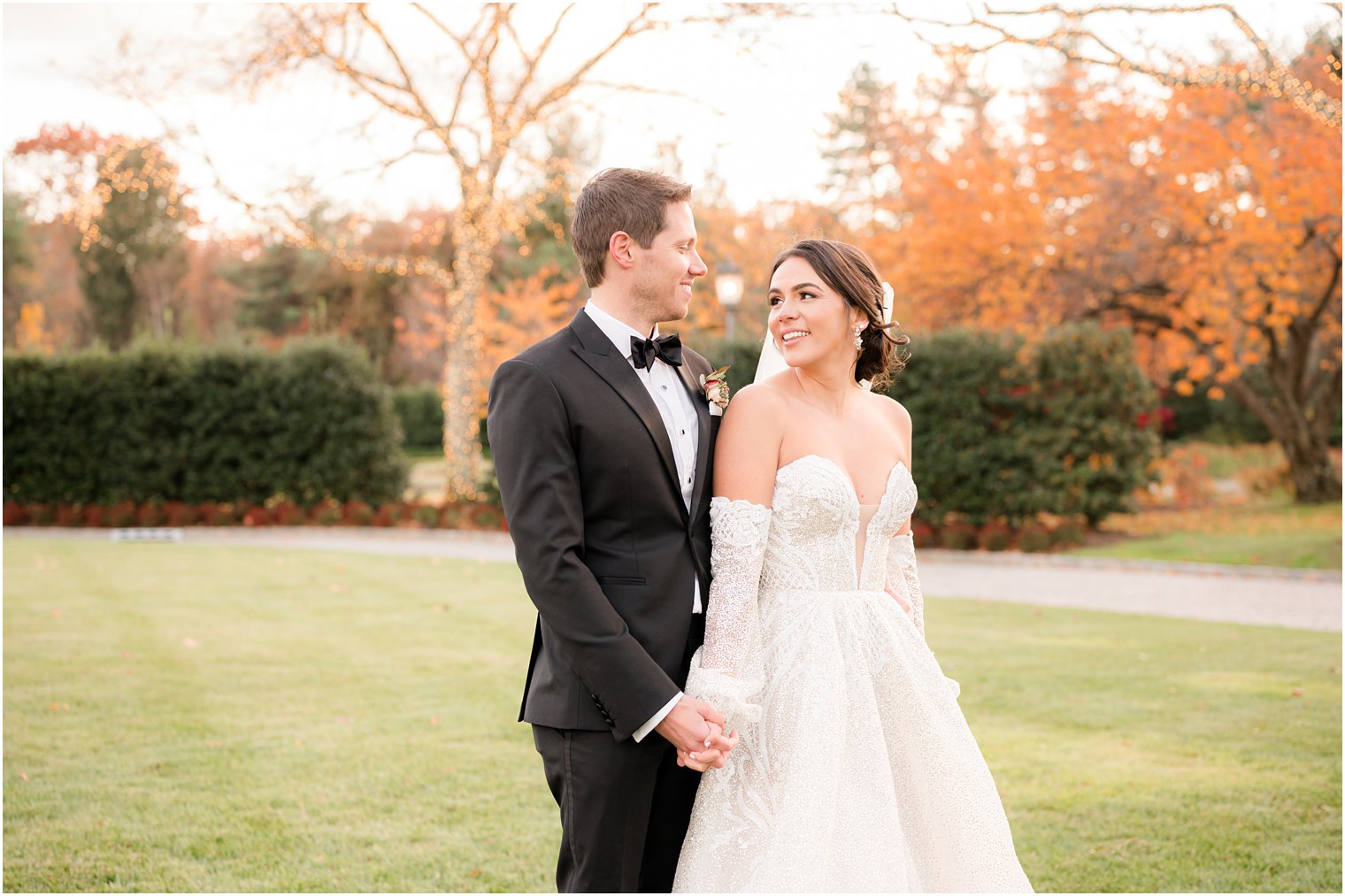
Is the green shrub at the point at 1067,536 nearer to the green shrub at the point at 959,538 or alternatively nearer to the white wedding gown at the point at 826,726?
the green shrub at the point at 959,538

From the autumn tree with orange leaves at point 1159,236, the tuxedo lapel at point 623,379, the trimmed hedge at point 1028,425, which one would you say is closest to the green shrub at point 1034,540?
the trimmed hedge at point 1028,425

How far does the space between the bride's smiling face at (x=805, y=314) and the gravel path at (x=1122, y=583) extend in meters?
7.86

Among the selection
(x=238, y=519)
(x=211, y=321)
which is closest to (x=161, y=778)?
(x=238, y=519)

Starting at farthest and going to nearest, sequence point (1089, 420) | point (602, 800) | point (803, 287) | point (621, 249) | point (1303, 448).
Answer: point (1303, 448), point (1089, 420), point (803, 287), point (621, 249), point (602, 800)

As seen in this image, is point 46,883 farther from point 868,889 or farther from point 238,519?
point 238,519

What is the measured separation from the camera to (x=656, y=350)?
277 centimetres

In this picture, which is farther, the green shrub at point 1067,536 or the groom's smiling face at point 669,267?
the green shrub at point 1067,536

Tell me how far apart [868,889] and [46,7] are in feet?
56.3

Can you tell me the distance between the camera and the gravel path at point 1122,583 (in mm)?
9945

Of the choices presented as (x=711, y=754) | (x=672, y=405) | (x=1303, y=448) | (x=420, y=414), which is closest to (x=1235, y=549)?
(x=1303, y=448)

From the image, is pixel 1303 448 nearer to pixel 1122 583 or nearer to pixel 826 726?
pixel 1122 583

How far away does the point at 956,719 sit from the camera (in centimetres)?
291

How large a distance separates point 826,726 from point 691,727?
419 millimetres

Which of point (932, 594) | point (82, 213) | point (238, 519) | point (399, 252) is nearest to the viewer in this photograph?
point (932, 594)
